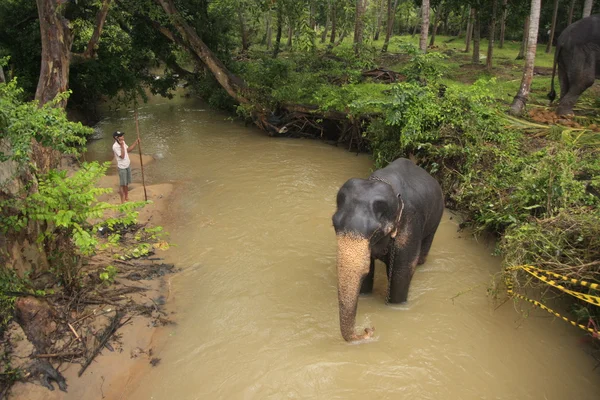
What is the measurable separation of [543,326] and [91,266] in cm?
629

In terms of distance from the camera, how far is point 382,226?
171 inches

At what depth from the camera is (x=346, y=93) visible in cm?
1169

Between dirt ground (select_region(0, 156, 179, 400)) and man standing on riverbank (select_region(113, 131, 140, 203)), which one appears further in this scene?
man standing on riverbank (select_region(113, 131, 140, 203))

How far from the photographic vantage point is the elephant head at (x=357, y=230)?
408 cm

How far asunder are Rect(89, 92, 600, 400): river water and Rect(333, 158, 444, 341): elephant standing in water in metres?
0.52

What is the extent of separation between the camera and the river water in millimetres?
4609

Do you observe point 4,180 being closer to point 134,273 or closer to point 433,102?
point 134,273

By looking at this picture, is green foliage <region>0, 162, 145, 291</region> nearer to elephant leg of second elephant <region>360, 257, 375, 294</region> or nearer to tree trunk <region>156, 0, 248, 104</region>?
elephant leg of second elephant <region>360, 257, 375, 294</region>

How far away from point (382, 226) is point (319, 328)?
1804 mm

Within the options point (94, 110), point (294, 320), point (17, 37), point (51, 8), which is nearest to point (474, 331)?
point (294, 320)

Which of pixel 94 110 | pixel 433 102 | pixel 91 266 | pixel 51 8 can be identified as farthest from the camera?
pixel 94 110

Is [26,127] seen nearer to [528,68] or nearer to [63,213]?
[63,213]

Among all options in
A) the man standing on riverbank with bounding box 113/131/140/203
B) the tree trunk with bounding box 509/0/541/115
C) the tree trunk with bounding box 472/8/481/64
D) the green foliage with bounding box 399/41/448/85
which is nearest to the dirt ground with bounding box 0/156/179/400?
the man standing on riverbank with bounding box 113/131/140/203

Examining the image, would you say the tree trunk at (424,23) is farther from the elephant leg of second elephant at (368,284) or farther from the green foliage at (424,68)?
the elephant leg of second elephant at (368,284)
